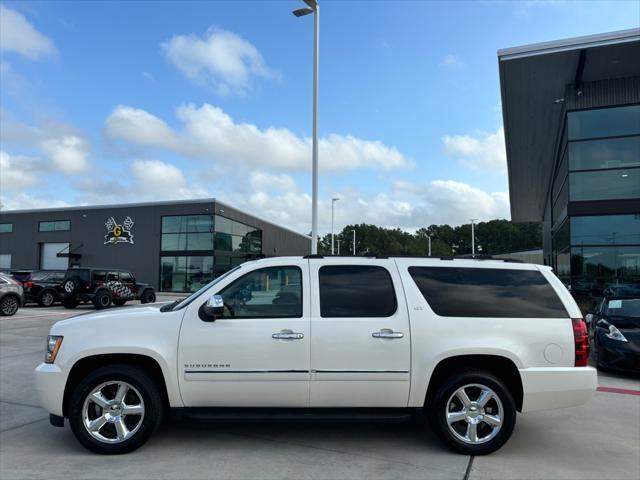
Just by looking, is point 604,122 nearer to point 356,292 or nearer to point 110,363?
point 356,292

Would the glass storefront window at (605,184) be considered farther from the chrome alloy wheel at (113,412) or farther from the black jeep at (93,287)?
the black jeep at (93,287)

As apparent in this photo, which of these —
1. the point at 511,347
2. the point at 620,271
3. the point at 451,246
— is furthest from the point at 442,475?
the point at 451,246

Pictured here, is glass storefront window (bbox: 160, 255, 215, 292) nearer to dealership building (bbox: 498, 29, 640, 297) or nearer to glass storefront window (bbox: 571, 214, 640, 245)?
dealership building (bbox: 498, 29, 640, 297)

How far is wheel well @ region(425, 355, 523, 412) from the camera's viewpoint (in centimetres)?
438

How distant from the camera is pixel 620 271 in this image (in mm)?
15812

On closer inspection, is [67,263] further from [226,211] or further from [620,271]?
[620,271]

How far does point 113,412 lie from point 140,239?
3752 centimetres

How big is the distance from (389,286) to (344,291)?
44 cm

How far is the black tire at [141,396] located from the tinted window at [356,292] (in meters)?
1.70

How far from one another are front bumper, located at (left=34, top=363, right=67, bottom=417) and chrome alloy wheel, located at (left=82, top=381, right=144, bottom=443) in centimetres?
24

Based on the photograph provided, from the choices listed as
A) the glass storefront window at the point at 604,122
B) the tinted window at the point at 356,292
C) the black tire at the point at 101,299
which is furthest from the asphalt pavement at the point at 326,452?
the black tire at the point at 101,299

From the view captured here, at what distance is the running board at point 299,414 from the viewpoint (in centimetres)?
419

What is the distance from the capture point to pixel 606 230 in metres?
16.2

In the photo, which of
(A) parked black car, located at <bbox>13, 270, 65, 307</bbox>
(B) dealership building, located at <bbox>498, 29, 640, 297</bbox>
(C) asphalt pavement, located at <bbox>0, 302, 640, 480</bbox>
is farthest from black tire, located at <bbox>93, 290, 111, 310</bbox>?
(B) dealership building, located at <bbox>498, 29, 640, 297</bbox>
